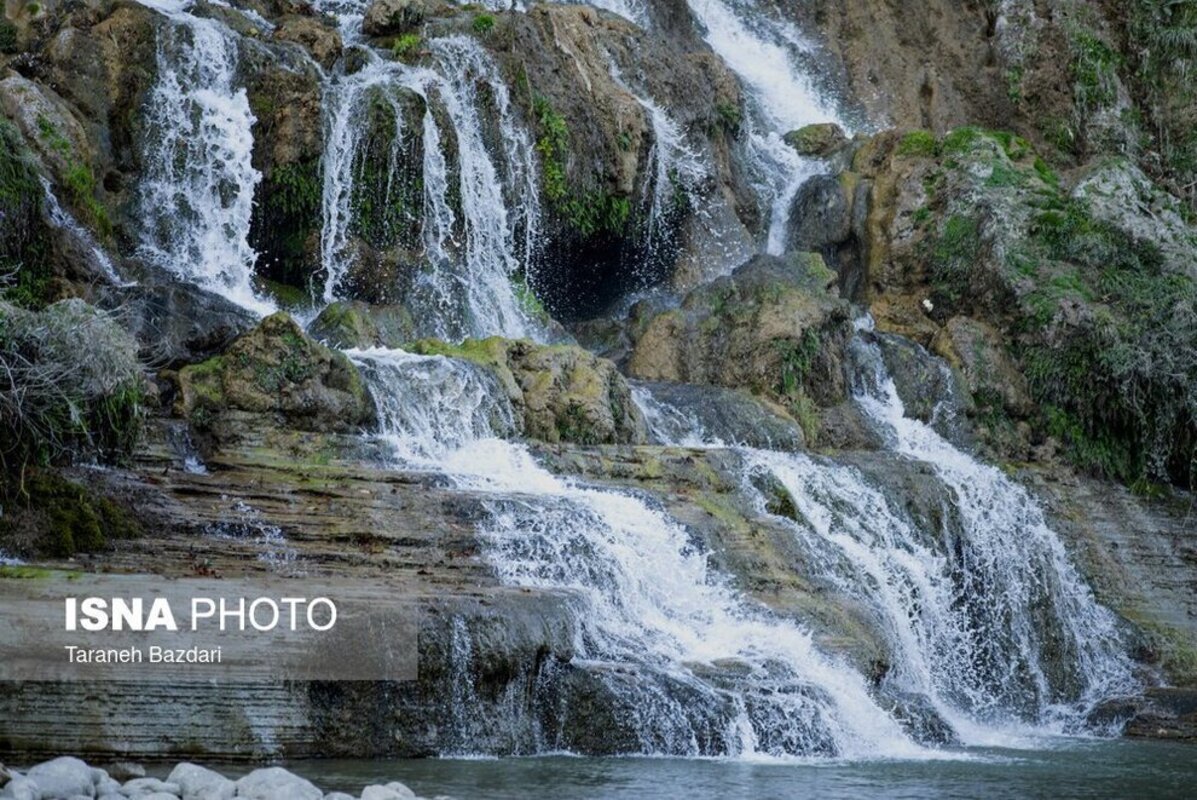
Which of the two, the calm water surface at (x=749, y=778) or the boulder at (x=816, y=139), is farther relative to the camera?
the boulder at (x=816, y=139)

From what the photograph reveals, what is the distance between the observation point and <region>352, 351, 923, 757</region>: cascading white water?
1261 cm

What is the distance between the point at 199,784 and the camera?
29.4ft

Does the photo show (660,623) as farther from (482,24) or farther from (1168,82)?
(1168,82)

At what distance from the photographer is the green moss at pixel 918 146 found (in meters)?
26.6

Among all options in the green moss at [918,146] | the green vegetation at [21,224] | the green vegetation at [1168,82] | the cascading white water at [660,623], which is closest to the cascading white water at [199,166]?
the green vegetation at [21,224]

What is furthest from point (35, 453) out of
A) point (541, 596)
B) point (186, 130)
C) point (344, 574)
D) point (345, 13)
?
point (345, 13)

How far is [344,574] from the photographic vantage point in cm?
1278

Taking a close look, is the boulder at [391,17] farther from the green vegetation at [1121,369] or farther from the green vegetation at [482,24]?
the green vegetation at [1121,369]

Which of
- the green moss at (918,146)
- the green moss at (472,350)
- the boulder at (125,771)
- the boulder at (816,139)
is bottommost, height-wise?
the boulder at (125,771)

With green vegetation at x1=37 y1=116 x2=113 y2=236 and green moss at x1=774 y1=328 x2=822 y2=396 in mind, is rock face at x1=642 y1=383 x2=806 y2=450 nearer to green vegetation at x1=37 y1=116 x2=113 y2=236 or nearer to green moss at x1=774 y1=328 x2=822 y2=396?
→ green moss at x1=774 y1=328 x2=822 y2=396

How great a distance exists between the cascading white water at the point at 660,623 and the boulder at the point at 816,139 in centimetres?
1346

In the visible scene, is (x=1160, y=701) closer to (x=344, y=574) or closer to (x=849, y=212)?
(x=344, y=574)

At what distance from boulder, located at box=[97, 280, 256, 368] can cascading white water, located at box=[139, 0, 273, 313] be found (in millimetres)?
1508
